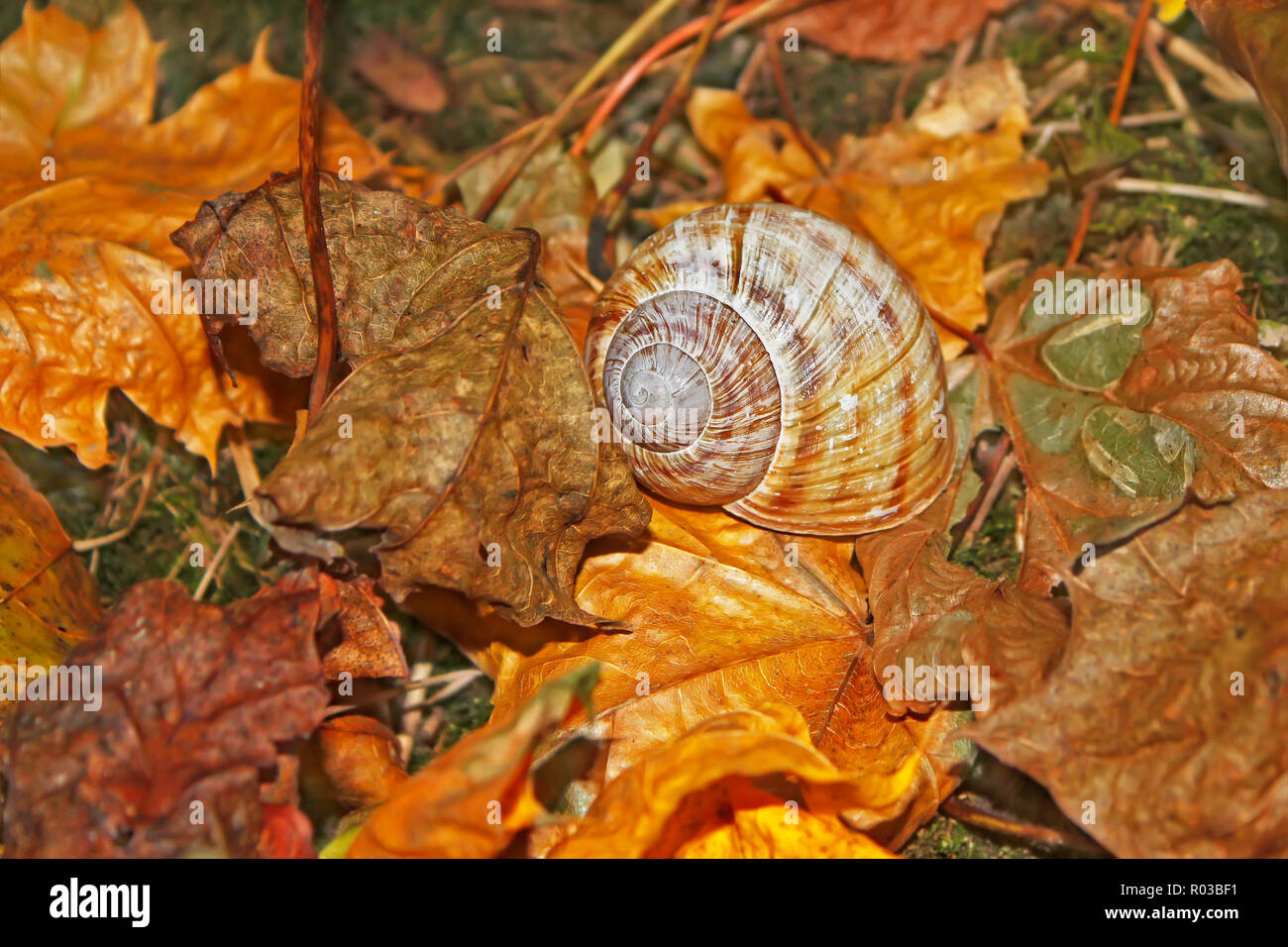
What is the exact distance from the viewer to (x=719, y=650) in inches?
88.1

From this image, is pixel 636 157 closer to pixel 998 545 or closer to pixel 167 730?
pixel 998 545

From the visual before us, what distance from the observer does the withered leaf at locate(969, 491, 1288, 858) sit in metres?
1.71

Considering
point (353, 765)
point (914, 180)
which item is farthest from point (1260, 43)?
point (353, 765)

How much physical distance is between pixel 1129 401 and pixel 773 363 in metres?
0.95

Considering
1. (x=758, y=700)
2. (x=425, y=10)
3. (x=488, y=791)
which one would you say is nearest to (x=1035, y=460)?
(x=758, y=700)

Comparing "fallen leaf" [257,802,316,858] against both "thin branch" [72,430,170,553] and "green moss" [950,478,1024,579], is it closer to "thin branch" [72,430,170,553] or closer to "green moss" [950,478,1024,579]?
"thin branch" [72,430,170,553]

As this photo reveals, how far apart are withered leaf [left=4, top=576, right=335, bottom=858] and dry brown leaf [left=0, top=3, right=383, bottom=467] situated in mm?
767

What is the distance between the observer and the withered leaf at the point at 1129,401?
2209 millimetres

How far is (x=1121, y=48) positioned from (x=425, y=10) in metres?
2.27

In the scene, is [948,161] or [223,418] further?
[948,161]

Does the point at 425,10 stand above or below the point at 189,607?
above

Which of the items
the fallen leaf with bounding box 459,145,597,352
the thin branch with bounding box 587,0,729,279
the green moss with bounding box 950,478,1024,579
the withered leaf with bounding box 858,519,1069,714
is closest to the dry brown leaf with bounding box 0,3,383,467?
the fallen leaf with bounding box 459,145,597,352

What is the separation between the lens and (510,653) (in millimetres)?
2285

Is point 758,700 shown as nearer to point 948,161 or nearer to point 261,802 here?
point 261,802
